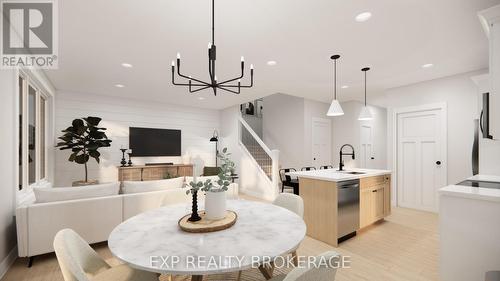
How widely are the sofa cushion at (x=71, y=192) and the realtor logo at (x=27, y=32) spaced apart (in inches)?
56.2

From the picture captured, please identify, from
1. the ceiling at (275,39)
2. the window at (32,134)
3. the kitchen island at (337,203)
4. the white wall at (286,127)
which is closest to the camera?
the ceiling at (275,39)

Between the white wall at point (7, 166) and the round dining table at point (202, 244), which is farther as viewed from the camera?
the white wall at point (7, 166)

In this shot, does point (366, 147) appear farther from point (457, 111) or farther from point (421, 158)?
point (457, 111)

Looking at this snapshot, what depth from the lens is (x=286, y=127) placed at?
6.69 metres

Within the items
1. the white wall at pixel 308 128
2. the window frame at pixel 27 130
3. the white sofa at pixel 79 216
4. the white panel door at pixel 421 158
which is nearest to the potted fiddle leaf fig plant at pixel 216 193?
the white sofa at pixel 79 216

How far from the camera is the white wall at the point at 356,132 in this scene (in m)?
6.28

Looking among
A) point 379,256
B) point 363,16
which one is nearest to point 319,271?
point 379,256

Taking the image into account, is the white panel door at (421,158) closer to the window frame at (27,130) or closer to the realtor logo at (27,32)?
the realtor logo at (27,32)

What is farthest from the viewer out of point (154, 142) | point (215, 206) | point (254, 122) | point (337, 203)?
point (254, 122)

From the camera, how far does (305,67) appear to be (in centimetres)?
359

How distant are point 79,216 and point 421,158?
5770mm

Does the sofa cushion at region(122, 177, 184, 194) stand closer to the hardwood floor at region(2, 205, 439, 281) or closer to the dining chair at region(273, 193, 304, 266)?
the hardwood floor at region(2, 205, 439, 281)

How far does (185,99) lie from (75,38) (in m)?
3.29

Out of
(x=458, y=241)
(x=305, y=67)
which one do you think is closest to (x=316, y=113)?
(x=305, y=67)
